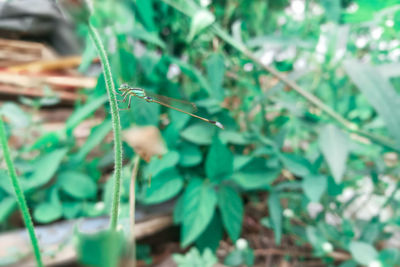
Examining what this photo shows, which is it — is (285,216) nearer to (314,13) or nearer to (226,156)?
(226,156)

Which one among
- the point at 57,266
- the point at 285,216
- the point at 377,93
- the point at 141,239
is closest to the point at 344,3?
the point at 377,93

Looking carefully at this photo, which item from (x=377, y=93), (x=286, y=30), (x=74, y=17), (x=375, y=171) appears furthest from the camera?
(x=286, y=30)

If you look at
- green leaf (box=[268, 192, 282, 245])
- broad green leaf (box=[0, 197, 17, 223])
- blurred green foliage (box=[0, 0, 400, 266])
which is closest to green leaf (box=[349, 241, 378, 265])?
blurred green foliage (box=[0, 0, 400, 266])

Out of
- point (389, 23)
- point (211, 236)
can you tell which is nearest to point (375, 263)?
point (211, 236)

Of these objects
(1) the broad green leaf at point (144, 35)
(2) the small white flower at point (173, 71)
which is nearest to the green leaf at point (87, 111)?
(1) the broad green leaf at point (144, 35)

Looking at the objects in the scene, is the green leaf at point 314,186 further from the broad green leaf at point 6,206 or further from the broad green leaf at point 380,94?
the broad green leaf at point 6,206

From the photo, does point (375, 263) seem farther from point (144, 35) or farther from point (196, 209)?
point (144, 35)

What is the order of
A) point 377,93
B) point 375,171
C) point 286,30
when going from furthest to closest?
point 286,30, point 375,171, point 377,93
